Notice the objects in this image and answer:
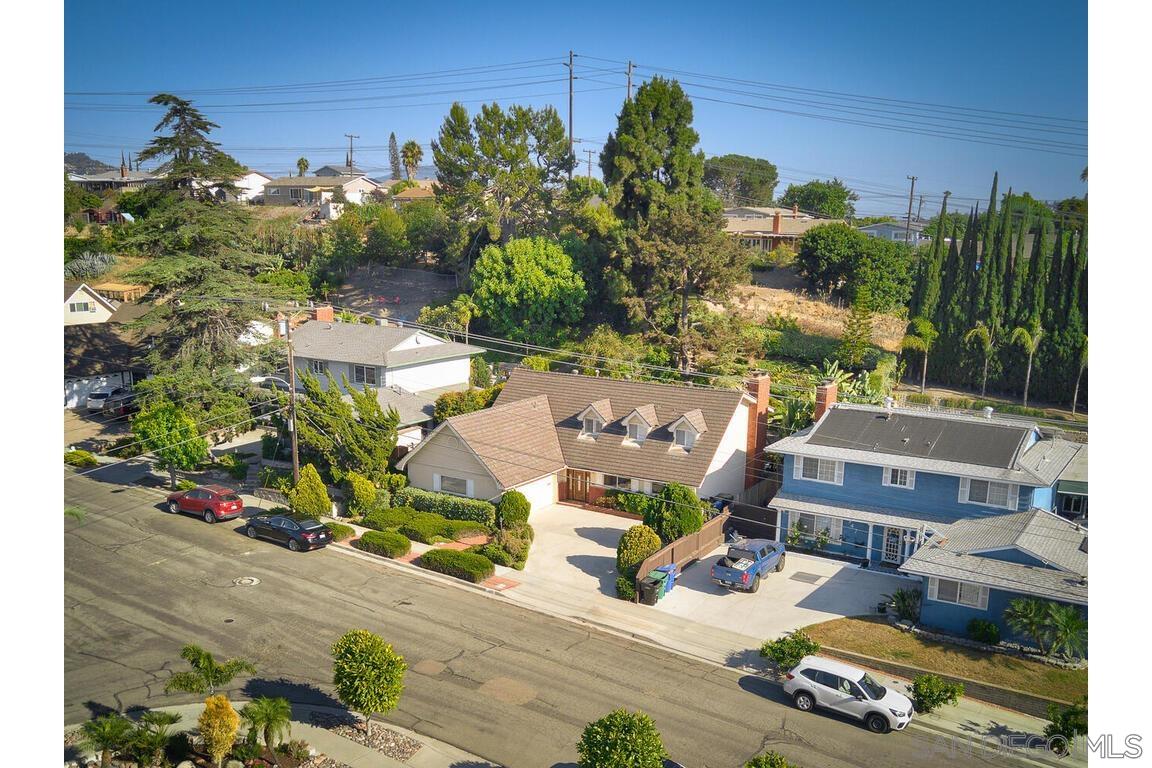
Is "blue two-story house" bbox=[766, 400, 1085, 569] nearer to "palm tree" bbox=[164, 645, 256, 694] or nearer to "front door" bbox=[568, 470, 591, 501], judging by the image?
"front door" bbox=[568, 470, 591, 501]

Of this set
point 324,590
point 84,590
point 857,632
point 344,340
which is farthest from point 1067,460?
point 344,340

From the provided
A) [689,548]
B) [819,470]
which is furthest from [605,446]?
[819,470]

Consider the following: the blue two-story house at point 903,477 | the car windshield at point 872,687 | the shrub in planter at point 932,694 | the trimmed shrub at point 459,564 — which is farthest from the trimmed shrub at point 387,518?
the shrub in planter at point 932,694

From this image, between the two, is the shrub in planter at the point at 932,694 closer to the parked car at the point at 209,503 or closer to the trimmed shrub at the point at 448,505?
the trimmed shrub at the point at 448,505

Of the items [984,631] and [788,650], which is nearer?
[788,650]

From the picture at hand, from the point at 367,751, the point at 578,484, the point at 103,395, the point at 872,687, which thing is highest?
the point at 103,395

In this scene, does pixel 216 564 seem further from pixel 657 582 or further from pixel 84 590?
pixel 657 582

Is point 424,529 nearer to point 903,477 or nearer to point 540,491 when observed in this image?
point 540,491
